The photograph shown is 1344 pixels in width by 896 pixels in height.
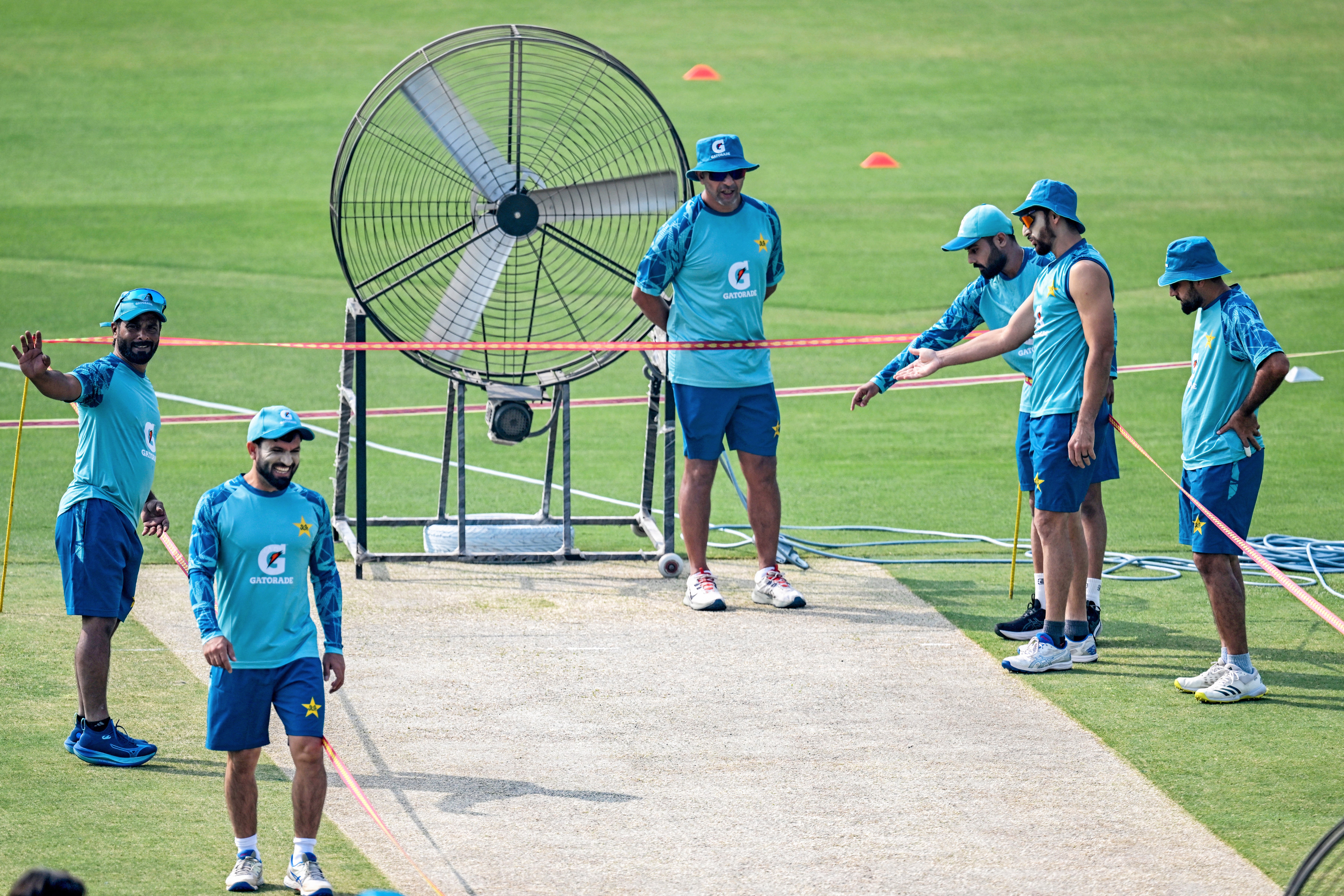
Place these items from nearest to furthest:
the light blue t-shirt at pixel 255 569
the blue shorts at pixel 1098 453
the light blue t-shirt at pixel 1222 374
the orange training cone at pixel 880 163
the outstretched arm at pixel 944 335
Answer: the light blue t-shirt at pixel 255 569
the light blue t-shirt at pixel 1222 374
the blue shorts at pixel 1098 453
the outstretched arm at pixel 944 335
the orange training cone at pixel 880 163

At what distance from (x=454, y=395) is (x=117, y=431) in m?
3.50

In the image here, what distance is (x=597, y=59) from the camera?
8.26 meters

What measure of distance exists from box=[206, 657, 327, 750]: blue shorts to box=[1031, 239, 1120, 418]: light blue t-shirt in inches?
136

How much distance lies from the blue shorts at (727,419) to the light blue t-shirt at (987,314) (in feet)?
1.90

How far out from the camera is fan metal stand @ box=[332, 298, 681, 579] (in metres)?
8.31

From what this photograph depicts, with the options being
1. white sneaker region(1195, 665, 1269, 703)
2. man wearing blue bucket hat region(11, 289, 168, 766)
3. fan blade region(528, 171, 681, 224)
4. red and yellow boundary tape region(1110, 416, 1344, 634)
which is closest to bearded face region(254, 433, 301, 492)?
man wearing blue bucket hat region(11, 289, 168, 766)

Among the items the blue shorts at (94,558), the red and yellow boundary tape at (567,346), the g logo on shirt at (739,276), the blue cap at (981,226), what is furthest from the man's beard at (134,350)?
the blue cap at (981,226)

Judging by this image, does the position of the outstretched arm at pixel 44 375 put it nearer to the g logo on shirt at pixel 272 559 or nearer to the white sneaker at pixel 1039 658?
the g logo on shirt at pixel 272 559

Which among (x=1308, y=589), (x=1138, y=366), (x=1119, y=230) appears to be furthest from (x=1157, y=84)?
(x=1308, y=589)

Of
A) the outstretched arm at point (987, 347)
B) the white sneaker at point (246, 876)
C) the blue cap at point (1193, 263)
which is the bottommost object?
the white sneaker at point (246, 876)

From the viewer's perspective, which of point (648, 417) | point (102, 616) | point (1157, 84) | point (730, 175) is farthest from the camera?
point (1157, 84)

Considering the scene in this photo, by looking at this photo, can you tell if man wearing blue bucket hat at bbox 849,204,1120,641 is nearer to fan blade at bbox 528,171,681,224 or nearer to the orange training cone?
fan blade at bbox 528,171,681,224

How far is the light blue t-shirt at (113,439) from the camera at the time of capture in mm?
5770

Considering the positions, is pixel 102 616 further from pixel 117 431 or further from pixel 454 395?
pixel 454 395
